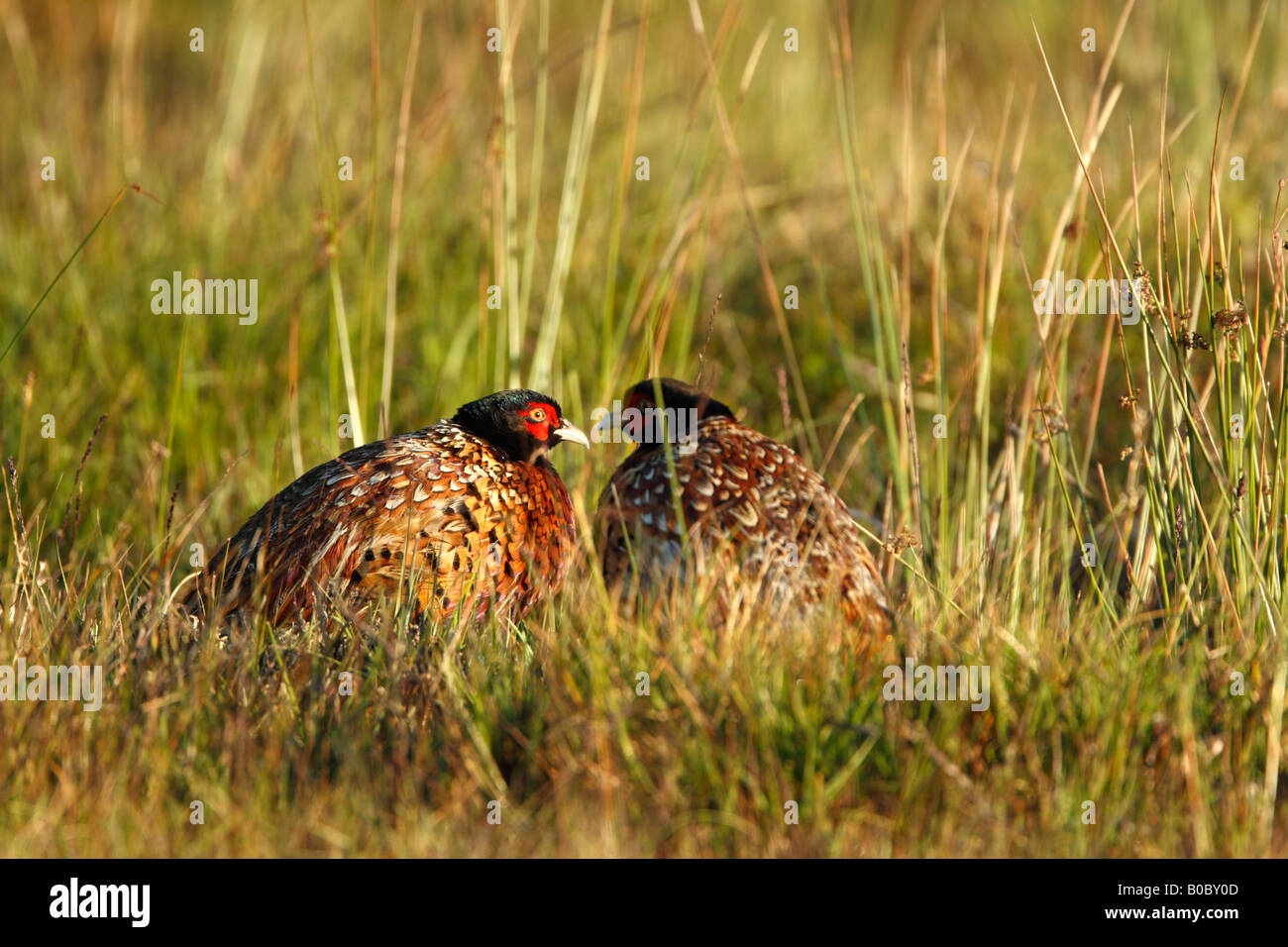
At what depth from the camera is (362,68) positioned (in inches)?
289

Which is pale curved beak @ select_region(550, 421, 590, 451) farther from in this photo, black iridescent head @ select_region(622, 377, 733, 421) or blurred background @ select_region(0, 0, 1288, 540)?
blurred background @ select_region(0, 0, 1288, 540)

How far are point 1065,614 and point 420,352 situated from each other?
344cm

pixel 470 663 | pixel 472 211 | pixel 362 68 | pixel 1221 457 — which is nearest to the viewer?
pixel 470 663

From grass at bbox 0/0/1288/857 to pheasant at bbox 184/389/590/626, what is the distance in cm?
21

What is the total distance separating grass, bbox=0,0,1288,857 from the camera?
262 centimetres

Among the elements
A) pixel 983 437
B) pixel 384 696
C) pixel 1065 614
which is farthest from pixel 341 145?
pixel 1065 614

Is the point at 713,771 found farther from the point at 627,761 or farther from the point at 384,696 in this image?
the point at 384,696

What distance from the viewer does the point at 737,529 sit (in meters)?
3.45

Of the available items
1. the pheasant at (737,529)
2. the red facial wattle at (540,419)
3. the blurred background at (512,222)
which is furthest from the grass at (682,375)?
the red facial wattle at (540,419)

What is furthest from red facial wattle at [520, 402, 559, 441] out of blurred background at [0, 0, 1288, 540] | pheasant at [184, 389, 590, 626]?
blurred background at [0, 0, 1288, 540]

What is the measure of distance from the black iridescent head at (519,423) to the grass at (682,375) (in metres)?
0.26

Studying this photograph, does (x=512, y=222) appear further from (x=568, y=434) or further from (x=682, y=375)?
(x=568, y=434)

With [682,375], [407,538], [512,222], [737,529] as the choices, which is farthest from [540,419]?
Answer: [682,375]

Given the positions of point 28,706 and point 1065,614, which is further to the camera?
point 1065,614
